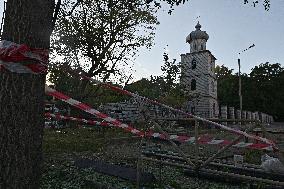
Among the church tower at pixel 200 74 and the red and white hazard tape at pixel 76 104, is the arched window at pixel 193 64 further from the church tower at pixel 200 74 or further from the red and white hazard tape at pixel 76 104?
the red and white hazard tape at pixel 76 104

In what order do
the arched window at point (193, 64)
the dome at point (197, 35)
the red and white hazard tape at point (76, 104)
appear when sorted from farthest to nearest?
the dome at point (197, 35) < the arched window at point (193, 64) < the red and white hazard tape at point (76, 104)

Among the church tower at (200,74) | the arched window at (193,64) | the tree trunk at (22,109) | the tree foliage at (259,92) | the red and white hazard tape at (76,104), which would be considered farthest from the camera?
the tree foliage at (259,92)

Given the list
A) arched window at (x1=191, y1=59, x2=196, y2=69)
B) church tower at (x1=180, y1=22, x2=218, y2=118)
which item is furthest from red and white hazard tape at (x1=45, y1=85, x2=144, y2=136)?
arched window at (x1=191, y1=59, x2=196, y2=69)

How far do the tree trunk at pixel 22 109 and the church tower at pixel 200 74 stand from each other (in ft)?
160

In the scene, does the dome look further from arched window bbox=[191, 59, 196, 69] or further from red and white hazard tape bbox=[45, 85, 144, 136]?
red and white hazard tape bbox=[45, 85, 144, 136]

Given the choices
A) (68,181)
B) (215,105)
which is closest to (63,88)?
(68,181)

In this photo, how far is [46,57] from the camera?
10.4 feet

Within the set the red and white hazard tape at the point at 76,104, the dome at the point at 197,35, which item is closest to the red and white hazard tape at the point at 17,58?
the red and white hazard tape at the point at 76,104

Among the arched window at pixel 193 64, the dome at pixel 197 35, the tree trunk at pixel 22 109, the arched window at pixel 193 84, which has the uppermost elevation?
the dome at pixel 197 35

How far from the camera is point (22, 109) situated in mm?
2898

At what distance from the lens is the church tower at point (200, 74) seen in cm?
5316

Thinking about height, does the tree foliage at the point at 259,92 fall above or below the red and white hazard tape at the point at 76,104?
above

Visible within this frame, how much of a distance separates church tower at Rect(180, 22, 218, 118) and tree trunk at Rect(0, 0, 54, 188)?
48912mm

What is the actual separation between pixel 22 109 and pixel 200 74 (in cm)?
5353
